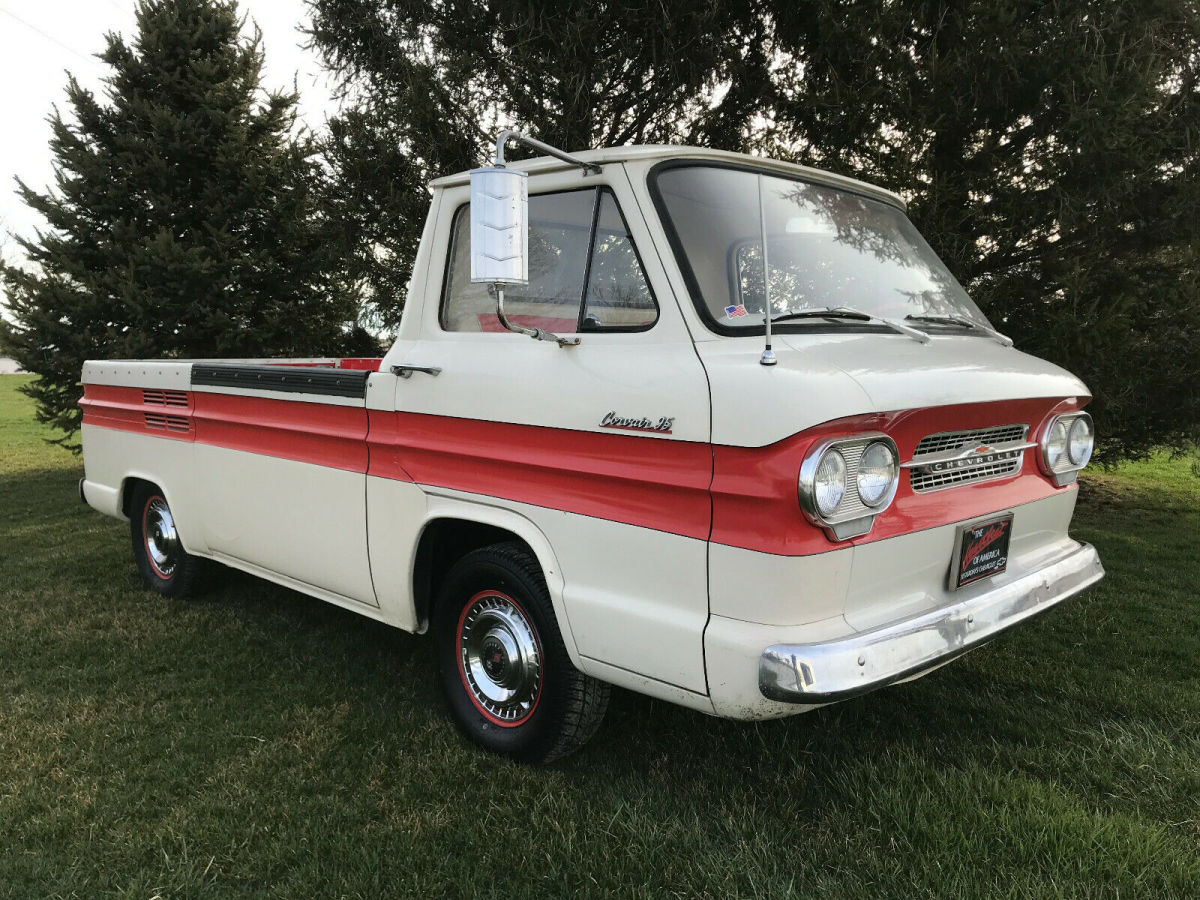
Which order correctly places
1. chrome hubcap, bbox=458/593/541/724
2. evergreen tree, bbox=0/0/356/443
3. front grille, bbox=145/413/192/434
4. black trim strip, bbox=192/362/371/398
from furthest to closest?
evergreen tree, bbox=0/0/356/443
front grille, bbox=145/413/192/434
black trim strip, bbox=192/362/371/398
chrome hubcap, bbox=458/593/541/724

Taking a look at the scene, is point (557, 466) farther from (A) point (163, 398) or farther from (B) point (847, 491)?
(A) point (163, 398)

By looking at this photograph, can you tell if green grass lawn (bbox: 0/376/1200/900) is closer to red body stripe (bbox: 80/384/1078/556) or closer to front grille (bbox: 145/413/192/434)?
red body stripe (bbox: 80/384/1078/556)

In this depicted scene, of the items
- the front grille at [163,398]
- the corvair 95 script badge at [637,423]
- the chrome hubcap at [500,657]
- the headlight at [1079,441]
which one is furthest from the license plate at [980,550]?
the front grille at [163,398]

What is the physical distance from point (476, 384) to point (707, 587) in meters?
1.16

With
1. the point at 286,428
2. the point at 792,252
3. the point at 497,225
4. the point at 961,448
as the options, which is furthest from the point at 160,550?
the point at 961,448

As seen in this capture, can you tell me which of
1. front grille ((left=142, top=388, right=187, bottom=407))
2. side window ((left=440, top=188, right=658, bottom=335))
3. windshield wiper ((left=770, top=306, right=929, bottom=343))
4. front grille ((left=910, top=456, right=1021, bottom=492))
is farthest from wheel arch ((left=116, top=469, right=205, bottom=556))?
front grille ((left=910, top=456, right=1021, bottom=492))

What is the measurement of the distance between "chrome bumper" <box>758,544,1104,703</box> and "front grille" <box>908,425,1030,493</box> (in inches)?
14.2

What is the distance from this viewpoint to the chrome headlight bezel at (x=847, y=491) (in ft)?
7.11

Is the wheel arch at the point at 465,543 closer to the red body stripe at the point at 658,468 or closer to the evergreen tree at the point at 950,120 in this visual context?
the red body stripe at the point at 658,468

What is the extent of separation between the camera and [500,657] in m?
3.07

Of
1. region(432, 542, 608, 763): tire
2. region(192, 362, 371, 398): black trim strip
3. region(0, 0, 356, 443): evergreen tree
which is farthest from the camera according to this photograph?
region(0, 0, 356, 443): evergreen tree

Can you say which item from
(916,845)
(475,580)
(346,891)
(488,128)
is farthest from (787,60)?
(346,891)

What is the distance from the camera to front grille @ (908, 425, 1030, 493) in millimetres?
2527

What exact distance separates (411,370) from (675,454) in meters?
1.28
